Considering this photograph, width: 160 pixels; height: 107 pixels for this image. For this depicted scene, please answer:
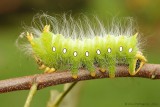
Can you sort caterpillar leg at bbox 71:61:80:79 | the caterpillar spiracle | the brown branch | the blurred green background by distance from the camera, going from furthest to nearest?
the blurred green background → the caterpillar spiracle → caterpillar leg at bbox 71:61:80:79 → the brown branch

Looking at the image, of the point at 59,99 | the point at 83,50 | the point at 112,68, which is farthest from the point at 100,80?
the point at 59,99

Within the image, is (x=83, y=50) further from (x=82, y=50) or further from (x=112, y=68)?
(x=112, y=68)

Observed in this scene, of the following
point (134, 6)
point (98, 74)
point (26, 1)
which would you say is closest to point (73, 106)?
point (98, 74)

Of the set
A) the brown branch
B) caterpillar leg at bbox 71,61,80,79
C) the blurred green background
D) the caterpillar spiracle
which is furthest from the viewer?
the blurred green background

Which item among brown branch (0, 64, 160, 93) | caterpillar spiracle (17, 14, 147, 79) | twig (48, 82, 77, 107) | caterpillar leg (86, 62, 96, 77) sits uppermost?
caterpillar spiracle (17, 14, 147, 79)

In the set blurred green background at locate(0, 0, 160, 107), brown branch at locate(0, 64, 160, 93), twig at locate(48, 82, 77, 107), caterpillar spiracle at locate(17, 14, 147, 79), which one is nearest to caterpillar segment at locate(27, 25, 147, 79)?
caterpillar spiracle at locate(17, 14, 147, 79)

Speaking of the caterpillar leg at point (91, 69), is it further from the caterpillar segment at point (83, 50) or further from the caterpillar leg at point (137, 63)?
the caterpillar leg at point (137, 63)

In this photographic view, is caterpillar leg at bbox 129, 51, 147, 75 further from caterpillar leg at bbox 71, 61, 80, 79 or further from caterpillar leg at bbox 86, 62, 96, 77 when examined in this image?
caterpillar leg at bbox 71, 61, 80, 79

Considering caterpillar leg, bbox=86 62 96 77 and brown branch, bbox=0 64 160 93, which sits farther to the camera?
caterpillar leg, bbox=86 62 96 77
